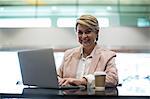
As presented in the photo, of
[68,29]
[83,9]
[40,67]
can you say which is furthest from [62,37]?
[40,67]

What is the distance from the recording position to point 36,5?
3.36 meters

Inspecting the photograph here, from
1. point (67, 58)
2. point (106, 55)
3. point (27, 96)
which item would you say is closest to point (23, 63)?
point (27, 96)

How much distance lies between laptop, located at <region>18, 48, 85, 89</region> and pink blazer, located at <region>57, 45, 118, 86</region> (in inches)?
12.1

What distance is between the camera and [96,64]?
201cm

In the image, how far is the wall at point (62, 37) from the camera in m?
3.15

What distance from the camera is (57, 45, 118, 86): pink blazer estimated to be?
1.97 meters

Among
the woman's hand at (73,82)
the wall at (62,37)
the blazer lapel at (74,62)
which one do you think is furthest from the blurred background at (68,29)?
the woman's hand at (73,82)

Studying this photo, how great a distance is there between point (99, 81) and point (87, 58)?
1.33ft

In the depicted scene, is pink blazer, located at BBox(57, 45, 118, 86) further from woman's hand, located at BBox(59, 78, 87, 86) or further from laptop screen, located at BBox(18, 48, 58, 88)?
laptop screen, located at BBox(18, 48, 58, 88)

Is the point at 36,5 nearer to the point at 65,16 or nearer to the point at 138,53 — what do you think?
the point at 65,16

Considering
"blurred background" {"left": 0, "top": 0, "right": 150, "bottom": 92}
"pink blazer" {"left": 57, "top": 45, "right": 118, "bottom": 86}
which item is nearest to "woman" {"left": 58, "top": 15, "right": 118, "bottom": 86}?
"pink blazer" {"left": 57, "top": 45, "right": 118, "bottom": 86}

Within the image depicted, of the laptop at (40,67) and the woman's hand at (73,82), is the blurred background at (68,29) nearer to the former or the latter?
the woman's hand at (73,82)

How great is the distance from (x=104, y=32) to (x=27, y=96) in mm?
1806

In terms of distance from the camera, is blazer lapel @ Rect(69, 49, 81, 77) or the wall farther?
the wall
